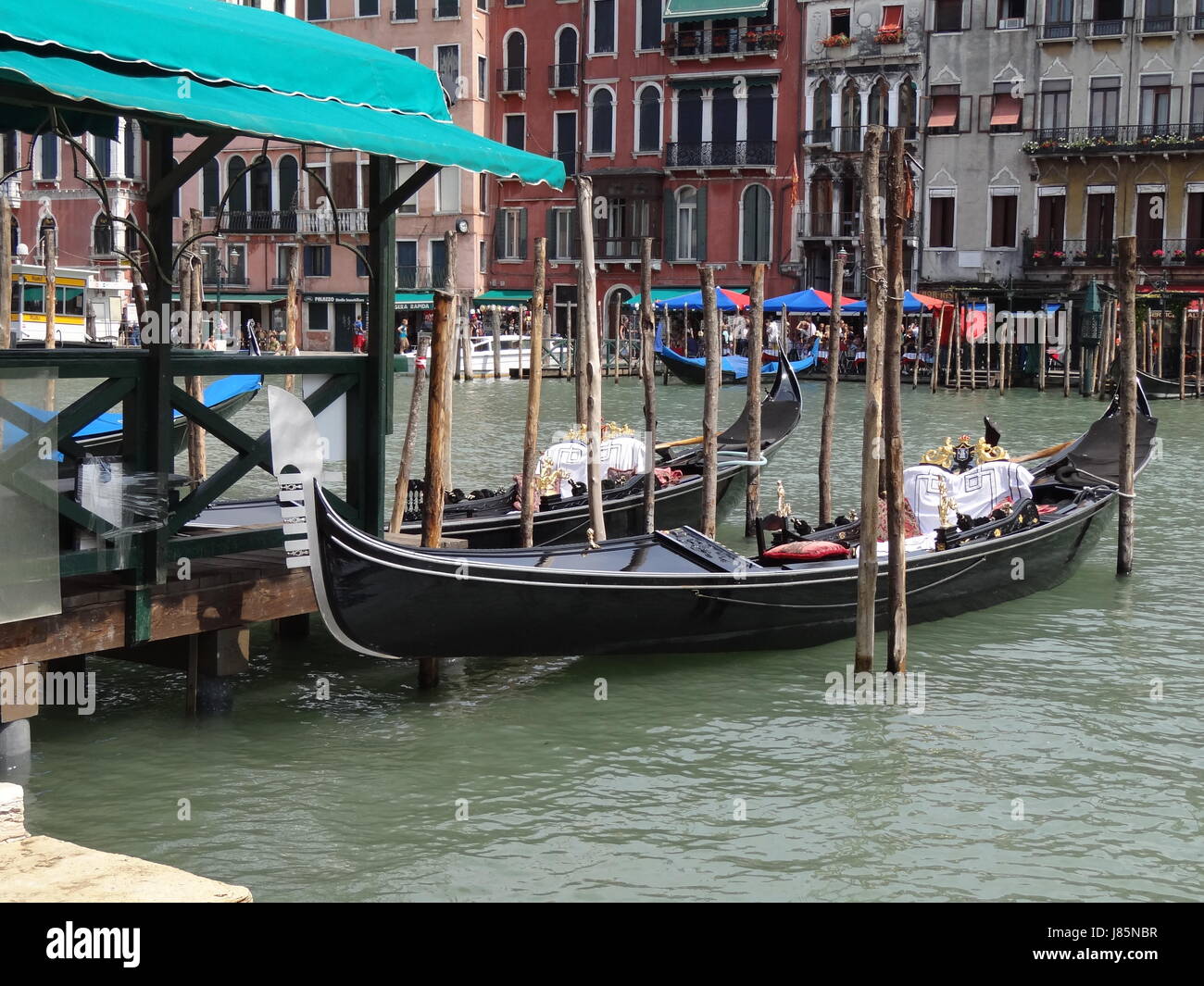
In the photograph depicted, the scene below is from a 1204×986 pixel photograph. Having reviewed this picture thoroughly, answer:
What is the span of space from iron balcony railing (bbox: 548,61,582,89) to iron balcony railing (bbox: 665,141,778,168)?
9.48 feet

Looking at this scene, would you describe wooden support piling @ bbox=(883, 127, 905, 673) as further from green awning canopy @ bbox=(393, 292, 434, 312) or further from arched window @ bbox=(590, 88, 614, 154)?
green awning canopy @ bbox=(393, 292, 434, 312)

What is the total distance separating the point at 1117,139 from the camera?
1234 inches

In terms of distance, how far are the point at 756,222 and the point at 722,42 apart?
3.96 meters

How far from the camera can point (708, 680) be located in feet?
25.3

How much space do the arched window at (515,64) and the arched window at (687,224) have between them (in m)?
4.80

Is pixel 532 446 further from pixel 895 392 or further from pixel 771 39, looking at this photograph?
pixel 771 39

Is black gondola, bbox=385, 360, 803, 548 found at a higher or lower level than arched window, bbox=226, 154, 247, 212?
lower

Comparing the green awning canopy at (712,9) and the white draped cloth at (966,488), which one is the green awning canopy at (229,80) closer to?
the white draped cloth at (966,488)

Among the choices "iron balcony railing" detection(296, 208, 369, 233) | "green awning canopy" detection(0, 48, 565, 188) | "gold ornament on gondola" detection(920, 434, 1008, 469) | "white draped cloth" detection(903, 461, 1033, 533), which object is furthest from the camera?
"iron balcony railing" detection(296, 208, 369, 233)

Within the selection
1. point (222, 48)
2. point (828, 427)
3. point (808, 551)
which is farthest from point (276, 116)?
point (828, 427)

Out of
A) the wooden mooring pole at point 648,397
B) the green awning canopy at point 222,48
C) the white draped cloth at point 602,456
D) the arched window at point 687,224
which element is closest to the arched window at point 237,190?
the arched window at point 687,224

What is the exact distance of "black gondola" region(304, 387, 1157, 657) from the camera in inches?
261

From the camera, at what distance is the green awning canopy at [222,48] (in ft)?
17.5

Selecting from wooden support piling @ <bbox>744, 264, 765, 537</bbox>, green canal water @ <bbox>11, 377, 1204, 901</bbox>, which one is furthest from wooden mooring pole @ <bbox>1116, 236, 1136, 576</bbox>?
wooden support piling @ <bbox>744, 264, 765, 537</bbox>
